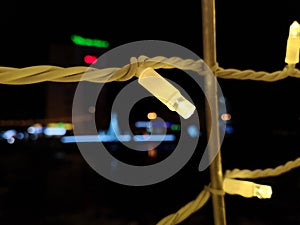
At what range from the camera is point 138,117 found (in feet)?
13.9

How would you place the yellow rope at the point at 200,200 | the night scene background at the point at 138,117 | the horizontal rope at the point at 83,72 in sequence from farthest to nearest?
the night scene background at the point at 138,117 < the yellow rope at the point at 200,200 < the horizontal rope at the point at 83,72

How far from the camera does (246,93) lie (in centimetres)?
597

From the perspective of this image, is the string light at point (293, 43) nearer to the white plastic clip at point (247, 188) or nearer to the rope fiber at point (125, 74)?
the rope fiber at point (125, 74)

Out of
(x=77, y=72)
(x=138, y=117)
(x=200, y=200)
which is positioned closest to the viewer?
(x=77, y=72)

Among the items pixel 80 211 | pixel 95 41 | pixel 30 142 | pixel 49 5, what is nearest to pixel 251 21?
pixel 80 211

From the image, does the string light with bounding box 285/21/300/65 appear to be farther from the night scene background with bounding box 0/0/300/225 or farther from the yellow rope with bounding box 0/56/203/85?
the night scene background with bounding box 0/0/300/225

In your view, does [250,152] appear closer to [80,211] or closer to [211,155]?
[80,211]

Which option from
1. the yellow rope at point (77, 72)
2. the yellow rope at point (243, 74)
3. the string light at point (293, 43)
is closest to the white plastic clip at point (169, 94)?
the yellow rope at point (77, 72)

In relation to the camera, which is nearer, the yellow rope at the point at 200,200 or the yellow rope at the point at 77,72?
the yellow rope at the point at 77,72

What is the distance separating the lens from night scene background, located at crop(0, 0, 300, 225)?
114 inches

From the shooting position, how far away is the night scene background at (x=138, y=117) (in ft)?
9.46

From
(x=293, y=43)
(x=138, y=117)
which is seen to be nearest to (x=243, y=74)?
(x=293, y=43)

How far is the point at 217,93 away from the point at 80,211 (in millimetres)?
2801

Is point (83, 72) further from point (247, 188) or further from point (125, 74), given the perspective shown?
point (247, 188)
